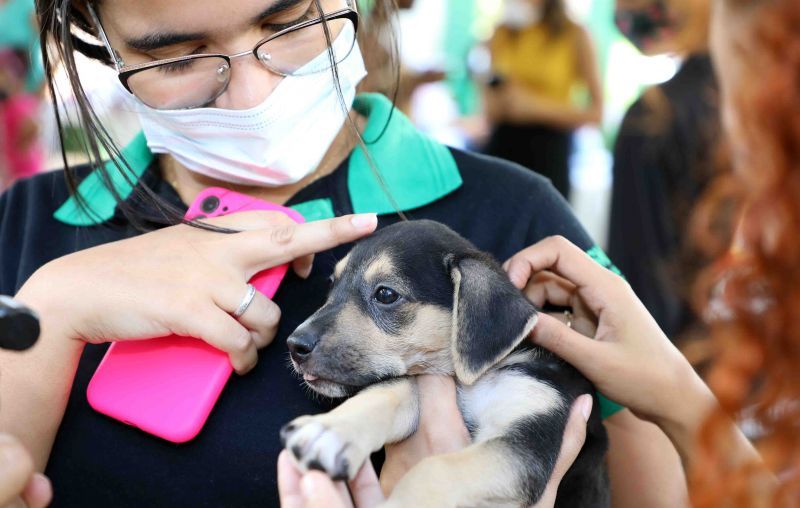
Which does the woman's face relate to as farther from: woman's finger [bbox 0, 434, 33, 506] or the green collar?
woman's finger [bbox 0, 434, 33, 506]

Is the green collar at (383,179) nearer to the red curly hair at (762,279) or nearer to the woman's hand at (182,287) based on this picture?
the woman's hand at (182,287)

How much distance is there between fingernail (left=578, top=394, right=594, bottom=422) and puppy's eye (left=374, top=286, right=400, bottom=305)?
53 cm

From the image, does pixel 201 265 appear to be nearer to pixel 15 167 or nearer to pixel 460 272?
pixel 460 272

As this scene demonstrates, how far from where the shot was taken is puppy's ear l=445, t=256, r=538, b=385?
6.18 ft

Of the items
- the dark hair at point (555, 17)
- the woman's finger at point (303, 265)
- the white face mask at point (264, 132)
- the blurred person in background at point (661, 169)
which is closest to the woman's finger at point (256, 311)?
the woman's finger at point (303, 265)

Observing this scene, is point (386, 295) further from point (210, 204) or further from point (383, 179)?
point (210, 204)

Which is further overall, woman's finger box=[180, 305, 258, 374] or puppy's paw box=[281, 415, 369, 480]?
woman's finger box=[180, 305, 258, 374]

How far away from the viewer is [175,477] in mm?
1729

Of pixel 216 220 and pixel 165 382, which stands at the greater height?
pixel 216 220

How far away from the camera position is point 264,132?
1.94 m

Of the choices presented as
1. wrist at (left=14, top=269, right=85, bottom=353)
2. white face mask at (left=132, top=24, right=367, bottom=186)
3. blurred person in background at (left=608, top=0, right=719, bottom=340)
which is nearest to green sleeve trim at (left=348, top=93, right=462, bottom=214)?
white face mask at (left=132, top=24, right=367, bottom=186)

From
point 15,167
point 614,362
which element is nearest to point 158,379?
point 614,362

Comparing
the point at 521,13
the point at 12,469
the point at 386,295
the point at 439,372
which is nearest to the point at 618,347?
the point at 439,372

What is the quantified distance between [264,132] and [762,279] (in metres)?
1.19
